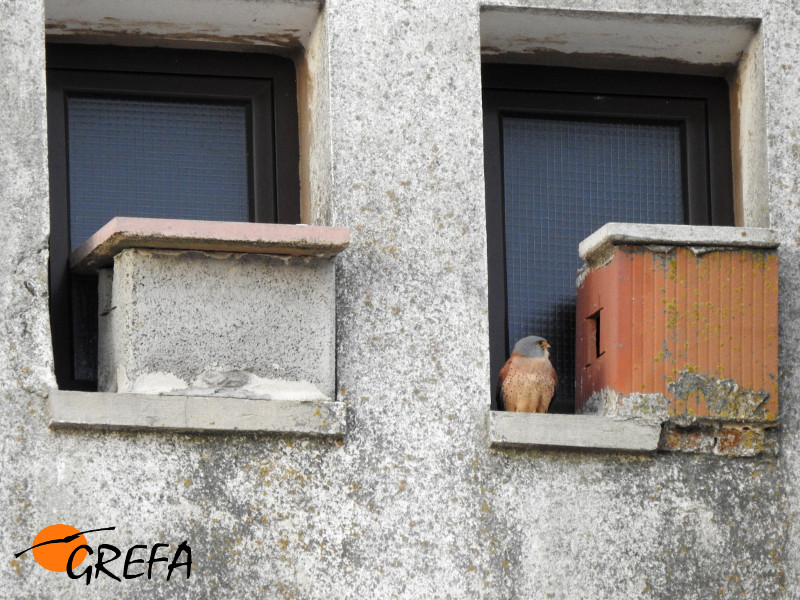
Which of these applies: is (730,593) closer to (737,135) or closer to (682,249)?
(682,249)

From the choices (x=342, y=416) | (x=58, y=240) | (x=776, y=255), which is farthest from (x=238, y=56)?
(x=776, y=255)

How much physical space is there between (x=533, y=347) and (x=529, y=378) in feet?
0.43

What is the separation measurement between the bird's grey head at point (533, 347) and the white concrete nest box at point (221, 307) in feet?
2.49

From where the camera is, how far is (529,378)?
21.0 ft

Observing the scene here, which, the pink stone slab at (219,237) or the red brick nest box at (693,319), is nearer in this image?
the pink stone slab at (219,237)

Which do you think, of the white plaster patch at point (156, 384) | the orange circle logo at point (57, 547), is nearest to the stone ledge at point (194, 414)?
the white plaster patch at point (156, 384)

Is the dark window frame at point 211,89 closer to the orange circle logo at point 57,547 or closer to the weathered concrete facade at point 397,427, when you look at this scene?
Result: the weathered concrete facade at point 397,427

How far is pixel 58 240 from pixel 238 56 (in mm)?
1086

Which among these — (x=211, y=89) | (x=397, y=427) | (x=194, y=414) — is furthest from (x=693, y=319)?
(x=211, y=89)

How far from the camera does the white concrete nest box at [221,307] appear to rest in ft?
19.7

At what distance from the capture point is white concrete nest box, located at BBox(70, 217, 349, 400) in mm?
6016

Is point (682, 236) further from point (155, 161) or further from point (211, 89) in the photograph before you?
point (155, 161)

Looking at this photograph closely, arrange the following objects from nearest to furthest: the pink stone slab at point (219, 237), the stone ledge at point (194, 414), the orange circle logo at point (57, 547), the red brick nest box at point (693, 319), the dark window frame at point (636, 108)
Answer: the orange circle logo at point (57, 547) < the stone ledge at point (194, 414) < the pink stone slab at point (219, 237) < the red brick nest box at point (693, 319) < the dark window frame at point (636, 108)

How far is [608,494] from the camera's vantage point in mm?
6266
